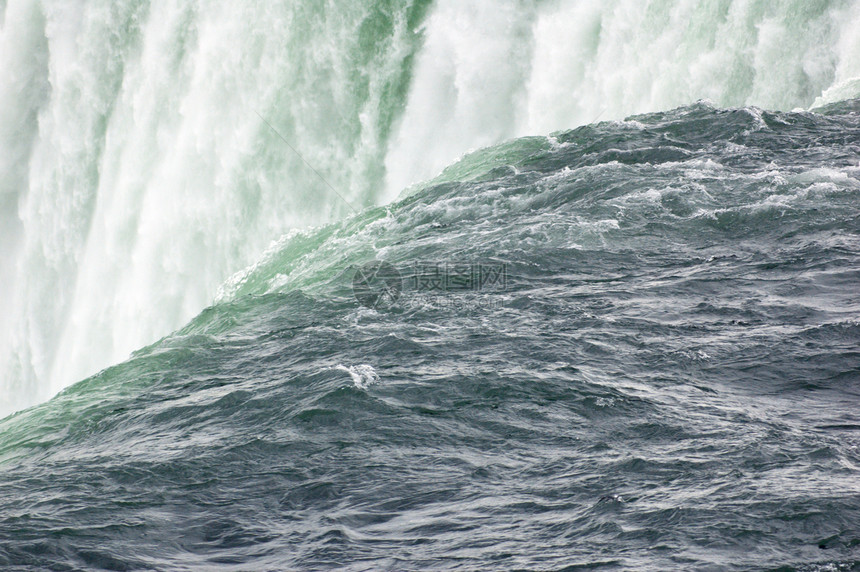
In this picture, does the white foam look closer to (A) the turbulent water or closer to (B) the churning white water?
(A) the turbulent water

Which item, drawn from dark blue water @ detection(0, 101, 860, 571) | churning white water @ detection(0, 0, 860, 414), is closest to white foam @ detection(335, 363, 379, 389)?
dark blue water @ detection(0, 101, 860, 571)

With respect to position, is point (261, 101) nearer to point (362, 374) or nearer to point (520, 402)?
point (362, 374)

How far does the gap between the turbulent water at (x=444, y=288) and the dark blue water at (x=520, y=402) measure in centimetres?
5

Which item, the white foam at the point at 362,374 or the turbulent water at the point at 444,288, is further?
the white foam at the point at 362,374

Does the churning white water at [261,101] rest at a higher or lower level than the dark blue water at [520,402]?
higher

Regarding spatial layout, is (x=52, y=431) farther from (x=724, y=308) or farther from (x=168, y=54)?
(x=168, y=54)

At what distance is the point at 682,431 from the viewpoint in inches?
325

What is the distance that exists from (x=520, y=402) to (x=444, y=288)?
3.94 m

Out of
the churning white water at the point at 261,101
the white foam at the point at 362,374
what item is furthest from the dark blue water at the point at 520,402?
the churning white water at the point at 261,101

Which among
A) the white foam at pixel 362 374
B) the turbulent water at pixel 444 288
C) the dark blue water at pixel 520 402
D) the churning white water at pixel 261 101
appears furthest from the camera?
the churning white water at pixel 261 101

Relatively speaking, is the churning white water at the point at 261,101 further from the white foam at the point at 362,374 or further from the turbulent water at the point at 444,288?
the white foam at the point at 362,374

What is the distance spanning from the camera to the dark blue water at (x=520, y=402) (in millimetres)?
6996

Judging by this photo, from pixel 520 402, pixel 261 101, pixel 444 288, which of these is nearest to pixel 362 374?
pixel 520 402

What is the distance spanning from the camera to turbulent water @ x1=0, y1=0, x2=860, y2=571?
24.1 ft
